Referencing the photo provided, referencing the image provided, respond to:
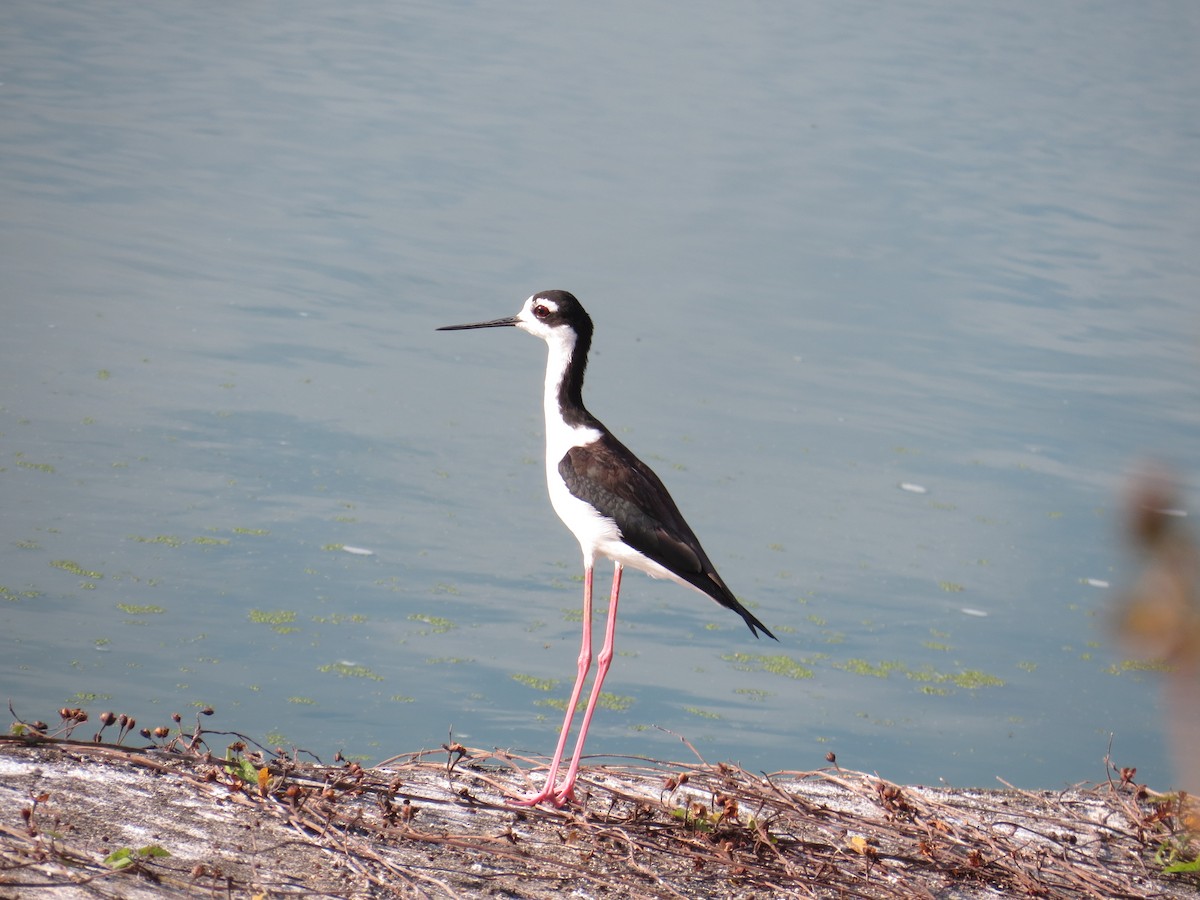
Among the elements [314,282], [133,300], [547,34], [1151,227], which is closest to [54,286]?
[133,300]

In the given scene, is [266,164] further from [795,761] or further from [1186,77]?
[1186,77]

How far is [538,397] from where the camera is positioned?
948 centimetres

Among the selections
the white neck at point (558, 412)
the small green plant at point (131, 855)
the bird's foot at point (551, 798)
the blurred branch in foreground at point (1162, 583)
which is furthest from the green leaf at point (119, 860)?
the blurred branch in foreground at point (1162, 583)

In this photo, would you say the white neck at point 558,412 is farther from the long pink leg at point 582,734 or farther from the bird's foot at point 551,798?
the bird's foot at point 551,798

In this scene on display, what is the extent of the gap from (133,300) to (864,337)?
5036mm

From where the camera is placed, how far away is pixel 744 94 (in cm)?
1966

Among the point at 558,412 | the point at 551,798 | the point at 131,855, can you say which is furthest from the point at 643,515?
the point at 131,855

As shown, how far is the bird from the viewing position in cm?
454

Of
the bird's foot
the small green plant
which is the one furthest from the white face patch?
the small green plant

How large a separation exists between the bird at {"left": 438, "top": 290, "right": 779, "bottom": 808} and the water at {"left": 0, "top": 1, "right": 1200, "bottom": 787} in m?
1.61

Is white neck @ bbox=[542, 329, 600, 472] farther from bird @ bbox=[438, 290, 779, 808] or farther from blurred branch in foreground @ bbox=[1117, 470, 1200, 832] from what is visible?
blurred branch in foreground @ bbox=[1117, 470, 1200, 832]

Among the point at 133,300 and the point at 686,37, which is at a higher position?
the point at 686,37

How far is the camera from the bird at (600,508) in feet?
14.9

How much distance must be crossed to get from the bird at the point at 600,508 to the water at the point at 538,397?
1.61 meters
